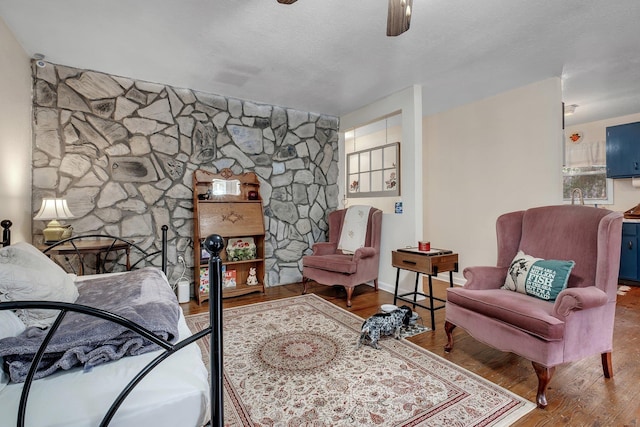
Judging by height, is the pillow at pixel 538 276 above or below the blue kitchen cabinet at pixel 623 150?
below

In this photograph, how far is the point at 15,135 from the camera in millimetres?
2637

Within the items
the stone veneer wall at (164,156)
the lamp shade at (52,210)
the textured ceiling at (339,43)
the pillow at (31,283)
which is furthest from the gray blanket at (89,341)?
the stone veneer wall at (164,156)

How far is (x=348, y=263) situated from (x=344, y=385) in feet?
5.46

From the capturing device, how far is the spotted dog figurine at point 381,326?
2.46 m

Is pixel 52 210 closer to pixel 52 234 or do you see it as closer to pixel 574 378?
pixel 52 234

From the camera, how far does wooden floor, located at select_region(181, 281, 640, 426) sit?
1639 mm

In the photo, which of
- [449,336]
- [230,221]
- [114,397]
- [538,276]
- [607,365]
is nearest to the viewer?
[114,397]

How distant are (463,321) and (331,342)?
991 millimetres

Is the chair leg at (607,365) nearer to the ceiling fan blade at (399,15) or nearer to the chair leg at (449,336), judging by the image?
the chair leg at (449,336)

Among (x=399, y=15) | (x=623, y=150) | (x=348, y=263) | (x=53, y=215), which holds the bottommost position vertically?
(x=348, y=263)

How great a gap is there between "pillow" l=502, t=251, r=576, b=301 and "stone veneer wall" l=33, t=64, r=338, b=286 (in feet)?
9.20

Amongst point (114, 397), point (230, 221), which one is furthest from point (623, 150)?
point (114, 397)

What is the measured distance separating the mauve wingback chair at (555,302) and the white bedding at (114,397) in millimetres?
1740

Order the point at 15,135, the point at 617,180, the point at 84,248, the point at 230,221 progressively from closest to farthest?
the point at 15,135 → the point at 84,248 → the point at 230,221 → the point at 617,180
